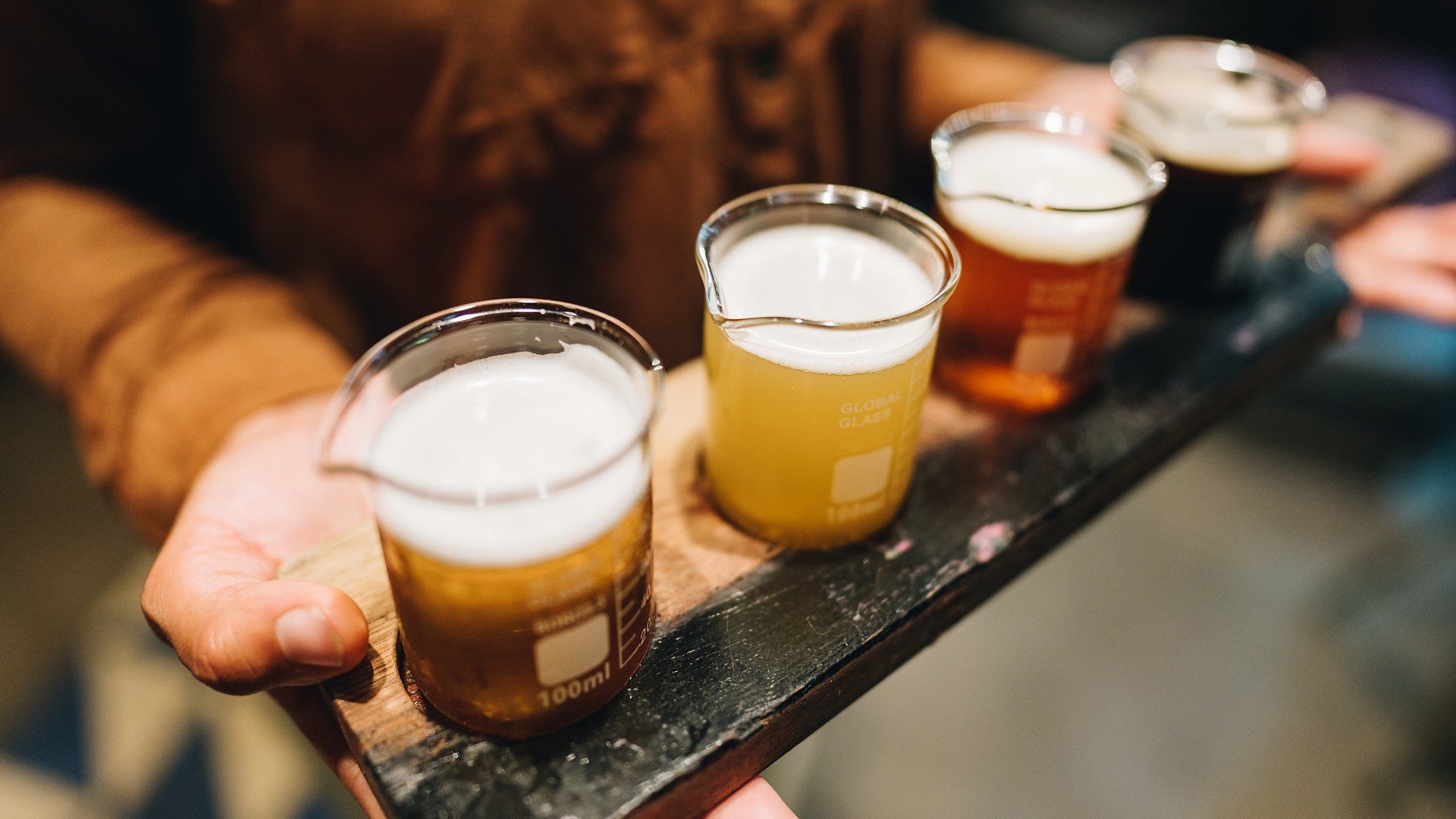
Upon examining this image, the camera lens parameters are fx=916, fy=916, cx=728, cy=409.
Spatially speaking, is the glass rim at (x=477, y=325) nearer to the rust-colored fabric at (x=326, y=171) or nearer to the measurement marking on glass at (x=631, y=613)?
the measurement marking on glass at (x=631, y=613)

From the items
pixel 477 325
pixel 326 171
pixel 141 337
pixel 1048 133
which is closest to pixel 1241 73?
pixel 1048 133

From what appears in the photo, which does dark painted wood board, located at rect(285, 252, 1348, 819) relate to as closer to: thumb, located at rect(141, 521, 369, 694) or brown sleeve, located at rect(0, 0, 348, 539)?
thumb, located at rect(141, 521, 369, 694)

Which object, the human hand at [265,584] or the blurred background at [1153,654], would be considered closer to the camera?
the human hand at [265,584]

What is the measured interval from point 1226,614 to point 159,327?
236 centimetres

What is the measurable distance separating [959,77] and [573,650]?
5.06ft

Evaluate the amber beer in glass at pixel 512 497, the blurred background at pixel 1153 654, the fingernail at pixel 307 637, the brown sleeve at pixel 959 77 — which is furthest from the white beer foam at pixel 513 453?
the brown sleeve at pixel 959 77

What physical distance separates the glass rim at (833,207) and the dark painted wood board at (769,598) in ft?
0.86

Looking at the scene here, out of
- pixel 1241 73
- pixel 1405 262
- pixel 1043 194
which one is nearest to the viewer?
pixel 1043 194

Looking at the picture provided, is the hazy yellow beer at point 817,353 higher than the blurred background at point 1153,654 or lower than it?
higher

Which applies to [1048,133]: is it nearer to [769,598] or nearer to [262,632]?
[769,598]

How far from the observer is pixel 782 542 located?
0.97 meters

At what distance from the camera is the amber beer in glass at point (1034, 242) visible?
1.05 metres

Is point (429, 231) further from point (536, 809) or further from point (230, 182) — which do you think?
point (536, 809)

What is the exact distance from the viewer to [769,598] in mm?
913
